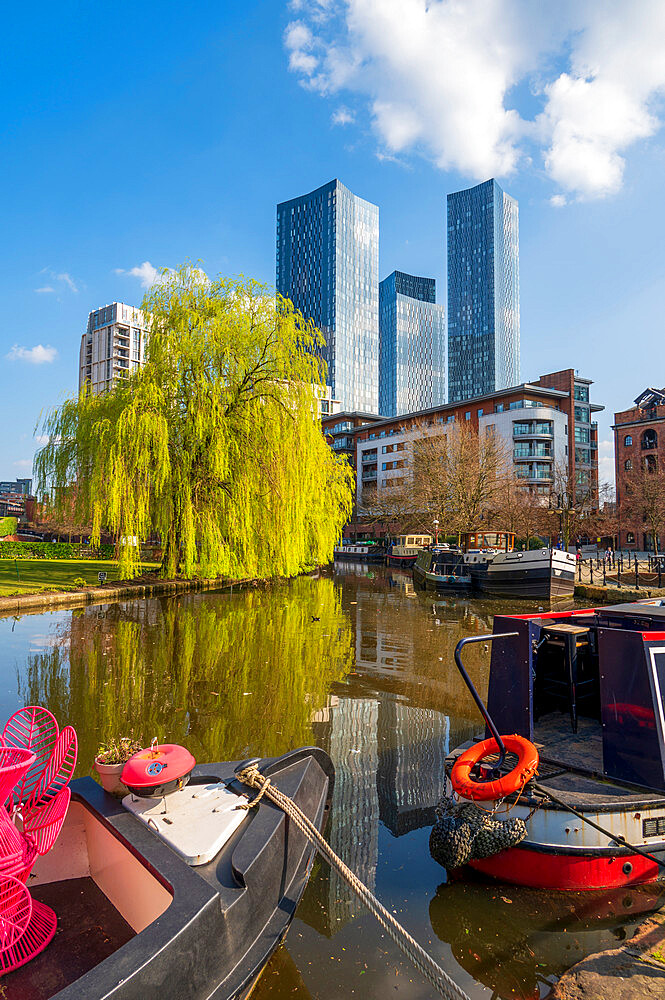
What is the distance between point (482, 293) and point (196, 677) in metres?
Answer: 184

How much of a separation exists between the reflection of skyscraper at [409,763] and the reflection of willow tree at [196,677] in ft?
3.55

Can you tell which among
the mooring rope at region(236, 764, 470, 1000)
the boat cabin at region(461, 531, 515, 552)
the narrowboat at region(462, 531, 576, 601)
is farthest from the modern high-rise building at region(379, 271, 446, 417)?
the mooring rope at region(236, 764, 470, 1000)

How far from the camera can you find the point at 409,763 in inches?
261

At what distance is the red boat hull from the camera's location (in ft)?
13.9

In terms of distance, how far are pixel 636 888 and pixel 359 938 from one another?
7.29 ft

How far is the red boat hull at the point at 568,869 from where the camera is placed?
4227 millimetres

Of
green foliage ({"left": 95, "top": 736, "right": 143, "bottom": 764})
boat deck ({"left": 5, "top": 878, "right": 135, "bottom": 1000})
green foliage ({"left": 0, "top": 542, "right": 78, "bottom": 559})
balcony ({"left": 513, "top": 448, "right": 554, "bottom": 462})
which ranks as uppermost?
balcony ({"left": 513, "top": 448, "right": 554, "bottom": 462})

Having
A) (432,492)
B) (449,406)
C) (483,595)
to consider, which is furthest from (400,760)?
(449,406)

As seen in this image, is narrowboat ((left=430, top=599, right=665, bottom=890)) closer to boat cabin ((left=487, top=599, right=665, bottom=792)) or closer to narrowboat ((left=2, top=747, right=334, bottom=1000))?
boat cabin ((left=487, top=599, right=665, bottom=792))

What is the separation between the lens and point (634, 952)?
3.64 meters

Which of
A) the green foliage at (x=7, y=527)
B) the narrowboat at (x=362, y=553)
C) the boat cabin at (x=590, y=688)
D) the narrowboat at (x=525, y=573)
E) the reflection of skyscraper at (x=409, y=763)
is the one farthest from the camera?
the narrowboat at (x=362, y=553)

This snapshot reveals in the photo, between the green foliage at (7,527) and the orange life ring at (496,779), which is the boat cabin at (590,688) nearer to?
the orange life ring at (496,779)

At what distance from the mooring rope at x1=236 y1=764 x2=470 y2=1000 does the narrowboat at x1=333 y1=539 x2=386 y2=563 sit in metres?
49.4

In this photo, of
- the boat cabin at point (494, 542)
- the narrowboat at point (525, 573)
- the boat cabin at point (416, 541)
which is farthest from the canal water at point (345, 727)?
the boat cabin at point (416, 541)
